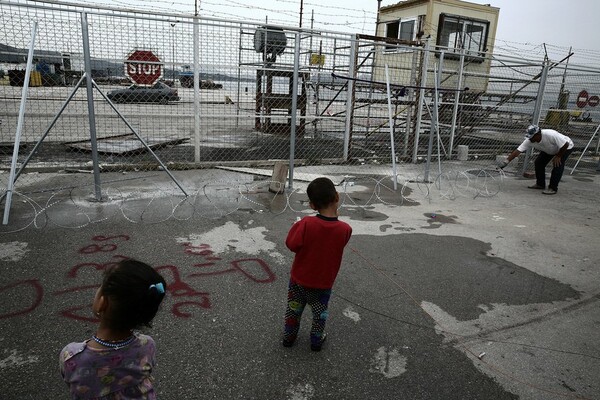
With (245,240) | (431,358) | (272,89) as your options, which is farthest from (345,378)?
(272,89)

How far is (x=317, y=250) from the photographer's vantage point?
2598 mm

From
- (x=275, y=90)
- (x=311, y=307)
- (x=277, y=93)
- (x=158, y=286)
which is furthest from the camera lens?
(x=275, y=90)

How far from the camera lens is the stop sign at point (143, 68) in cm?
720

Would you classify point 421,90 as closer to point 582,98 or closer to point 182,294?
point 582,98

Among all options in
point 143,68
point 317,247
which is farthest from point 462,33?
point 317,247

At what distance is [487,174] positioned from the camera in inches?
372

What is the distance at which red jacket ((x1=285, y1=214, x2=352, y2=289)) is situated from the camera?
2574 mm

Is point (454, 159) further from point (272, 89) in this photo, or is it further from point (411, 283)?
point (411, 283)

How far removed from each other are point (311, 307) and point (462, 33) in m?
13.1

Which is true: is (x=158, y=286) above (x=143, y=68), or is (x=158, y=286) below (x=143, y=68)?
below

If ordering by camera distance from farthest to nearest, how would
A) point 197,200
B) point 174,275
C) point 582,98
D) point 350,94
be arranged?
point 582,98
point 350,94
point 197,200
point 174,275

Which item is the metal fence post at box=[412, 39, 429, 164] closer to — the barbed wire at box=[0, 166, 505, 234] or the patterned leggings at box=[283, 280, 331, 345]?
the barbed wire at box=[0, 166, 505, 234]

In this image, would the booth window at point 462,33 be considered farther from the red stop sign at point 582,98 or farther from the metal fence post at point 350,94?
the metal fence post at point 350,94

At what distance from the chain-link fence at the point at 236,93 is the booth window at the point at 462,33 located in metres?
0.59
